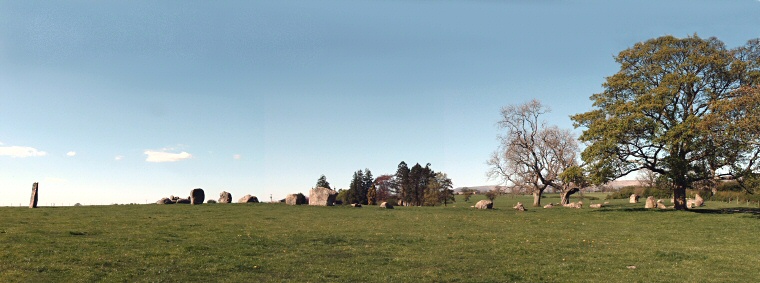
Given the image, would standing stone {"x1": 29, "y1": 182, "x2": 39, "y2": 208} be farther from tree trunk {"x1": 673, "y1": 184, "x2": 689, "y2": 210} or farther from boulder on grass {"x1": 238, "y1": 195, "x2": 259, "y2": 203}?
tree trunk {"x1": 673, "y1": 184, "x2": 689, "y2": 210}

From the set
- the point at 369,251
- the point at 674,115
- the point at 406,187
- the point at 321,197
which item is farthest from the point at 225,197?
the point at 406,187

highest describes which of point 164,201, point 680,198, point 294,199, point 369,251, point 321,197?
point 680,198

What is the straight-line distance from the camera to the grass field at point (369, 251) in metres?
18.6

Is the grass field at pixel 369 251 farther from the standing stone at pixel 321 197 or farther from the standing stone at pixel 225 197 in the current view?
the standing stone at pixel 225 197

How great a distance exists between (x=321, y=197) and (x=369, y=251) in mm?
39955

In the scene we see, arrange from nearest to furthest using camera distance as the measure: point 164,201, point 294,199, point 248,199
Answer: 1. point 164,201
2. point 294,199
3. point 248,199

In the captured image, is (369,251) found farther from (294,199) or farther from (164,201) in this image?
(164,201)

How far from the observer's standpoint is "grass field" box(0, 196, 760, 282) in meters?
18.6

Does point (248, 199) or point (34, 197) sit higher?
point (248, 199)

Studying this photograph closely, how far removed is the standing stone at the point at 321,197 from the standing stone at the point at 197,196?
14877 mm

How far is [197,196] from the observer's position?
61562 mm

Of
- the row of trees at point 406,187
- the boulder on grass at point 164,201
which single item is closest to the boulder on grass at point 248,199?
the boulder on grass at point 164,201

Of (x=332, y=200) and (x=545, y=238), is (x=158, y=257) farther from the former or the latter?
(x=332, y=200)

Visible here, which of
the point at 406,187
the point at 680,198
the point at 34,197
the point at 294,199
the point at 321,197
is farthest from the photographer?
the point at 406,187
